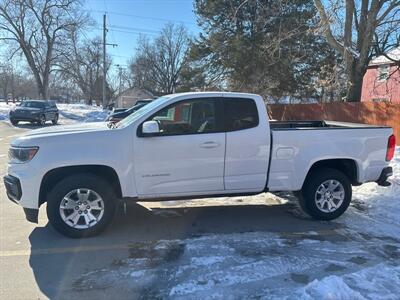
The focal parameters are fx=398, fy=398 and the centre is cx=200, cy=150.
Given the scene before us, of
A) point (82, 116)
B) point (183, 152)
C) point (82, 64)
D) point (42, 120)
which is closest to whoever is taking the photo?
point (183, 152)

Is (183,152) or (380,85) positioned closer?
(183,152)

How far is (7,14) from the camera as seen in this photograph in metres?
43.8

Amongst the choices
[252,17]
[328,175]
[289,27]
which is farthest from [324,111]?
[328,175]

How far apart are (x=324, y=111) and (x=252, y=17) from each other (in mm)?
10371

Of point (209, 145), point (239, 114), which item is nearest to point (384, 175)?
point (239, 114)

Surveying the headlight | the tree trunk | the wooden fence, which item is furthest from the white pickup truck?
the tree trunk

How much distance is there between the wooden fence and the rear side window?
11038mm

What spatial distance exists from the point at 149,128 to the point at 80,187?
1.18 m

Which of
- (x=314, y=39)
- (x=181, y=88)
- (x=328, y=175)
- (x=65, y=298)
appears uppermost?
(x=314, y=39)

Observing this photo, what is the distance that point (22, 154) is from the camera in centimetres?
506

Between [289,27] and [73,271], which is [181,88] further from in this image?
[73,271]

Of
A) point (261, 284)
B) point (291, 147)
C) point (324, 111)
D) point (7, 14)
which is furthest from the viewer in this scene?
point (7, 14)

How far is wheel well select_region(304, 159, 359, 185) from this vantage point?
6266 millimetres

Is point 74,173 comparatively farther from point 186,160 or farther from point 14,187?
point 186,160
